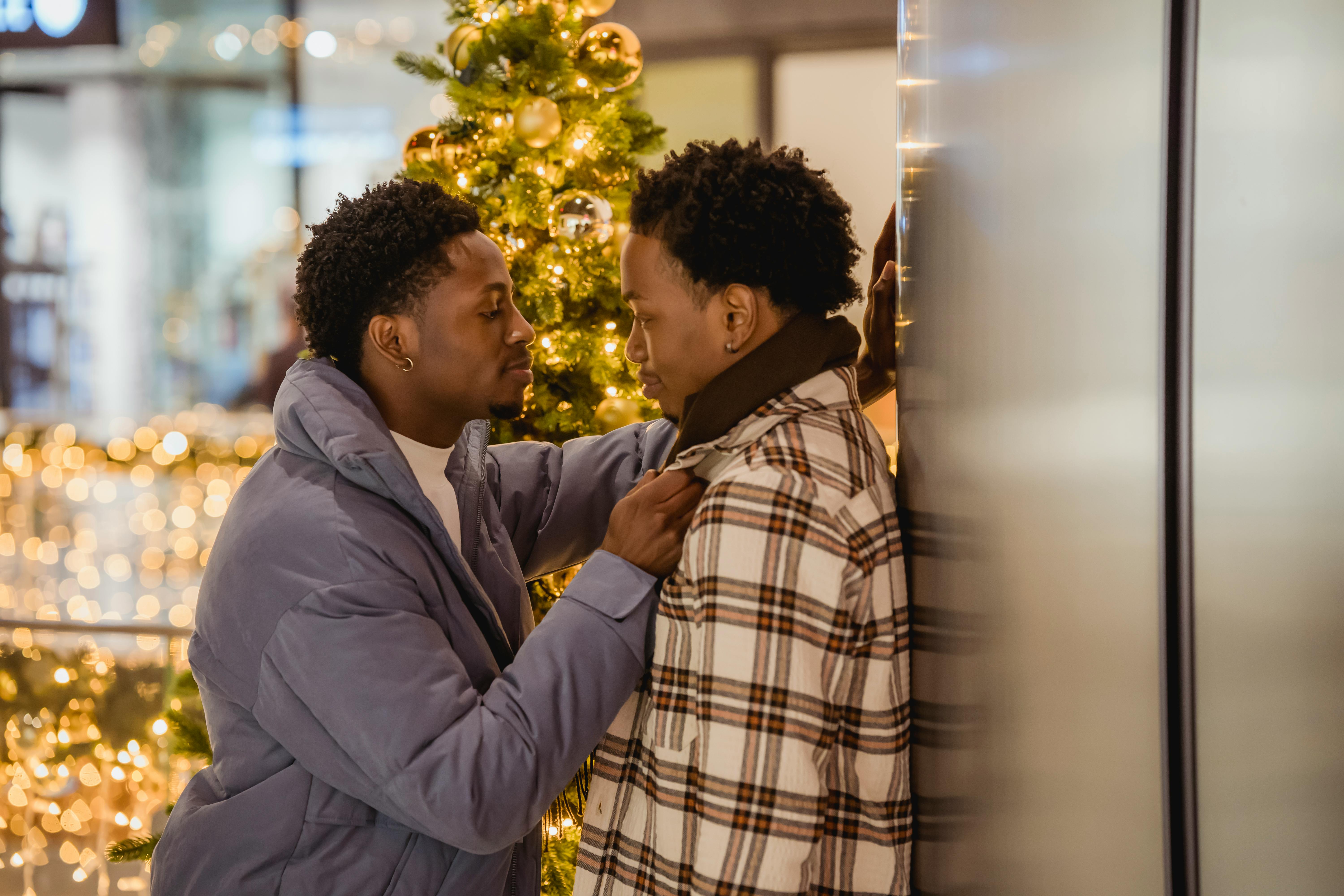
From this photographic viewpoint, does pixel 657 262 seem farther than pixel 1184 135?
Yes

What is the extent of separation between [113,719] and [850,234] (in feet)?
7.62

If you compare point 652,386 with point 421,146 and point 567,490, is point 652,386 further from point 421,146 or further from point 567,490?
point 421,146

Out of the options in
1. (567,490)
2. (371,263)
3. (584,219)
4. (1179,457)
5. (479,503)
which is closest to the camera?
(1179,457)

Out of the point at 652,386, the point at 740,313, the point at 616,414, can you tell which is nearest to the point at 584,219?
the point at 616,414

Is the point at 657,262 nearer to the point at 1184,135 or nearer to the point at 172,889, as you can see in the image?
the point at 1184,135

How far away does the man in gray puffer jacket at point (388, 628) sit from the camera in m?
1.07

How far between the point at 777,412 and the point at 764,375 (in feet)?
0.14

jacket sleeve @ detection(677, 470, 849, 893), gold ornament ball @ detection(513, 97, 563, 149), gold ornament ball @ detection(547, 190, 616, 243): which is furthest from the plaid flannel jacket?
gold ornament ball @ detection(513, 97, 563, 149)

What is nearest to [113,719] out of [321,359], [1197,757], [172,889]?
[172,889]

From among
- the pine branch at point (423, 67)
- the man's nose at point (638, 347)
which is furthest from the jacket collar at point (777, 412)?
the pine branch at point (423, 67)

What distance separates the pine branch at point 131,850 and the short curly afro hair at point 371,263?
4.13 feet

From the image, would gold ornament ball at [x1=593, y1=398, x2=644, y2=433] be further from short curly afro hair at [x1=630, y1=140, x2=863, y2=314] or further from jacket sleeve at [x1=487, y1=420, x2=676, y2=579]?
short curly afro hair at [x1=630, y1=140, x2=863, y2=314]

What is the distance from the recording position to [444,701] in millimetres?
1069

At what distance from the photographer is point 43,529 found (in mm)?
4090
